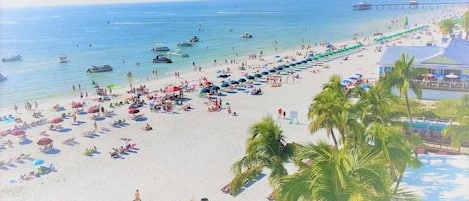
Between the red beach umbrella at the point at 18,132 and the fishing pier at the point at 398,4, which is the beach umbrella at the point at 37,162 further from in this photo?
the fishing pier at the point at 398,4

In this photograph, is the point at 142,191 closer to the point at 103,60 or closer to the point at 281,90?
the point at 281,90

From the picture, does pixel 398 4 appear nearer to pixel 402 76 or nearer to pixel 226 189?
pixel 402 76

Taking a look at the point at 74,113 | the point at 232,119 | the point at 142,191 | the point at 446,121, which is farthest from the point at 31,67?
the point at 446,121

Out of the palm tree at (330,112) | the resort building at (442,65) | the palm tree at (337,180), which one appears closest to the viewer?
the palm tree at (337,180)

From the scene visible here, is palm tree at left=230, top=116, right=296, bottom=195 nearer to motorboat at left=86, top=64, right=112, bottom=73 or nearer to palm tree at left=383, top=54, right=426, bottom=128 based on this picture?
palm tree at left=383, top=54, right=426, bottom=128

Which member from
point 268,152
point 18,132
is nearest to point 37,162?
point 18,132

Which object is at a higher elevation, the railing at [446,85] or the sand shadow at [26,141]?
the railing at [446,85]

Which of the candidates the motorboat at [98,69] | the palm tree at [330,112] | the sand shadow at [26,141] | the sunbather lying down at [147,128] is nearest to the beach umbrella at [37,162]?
the sand shadow at [26,141]
